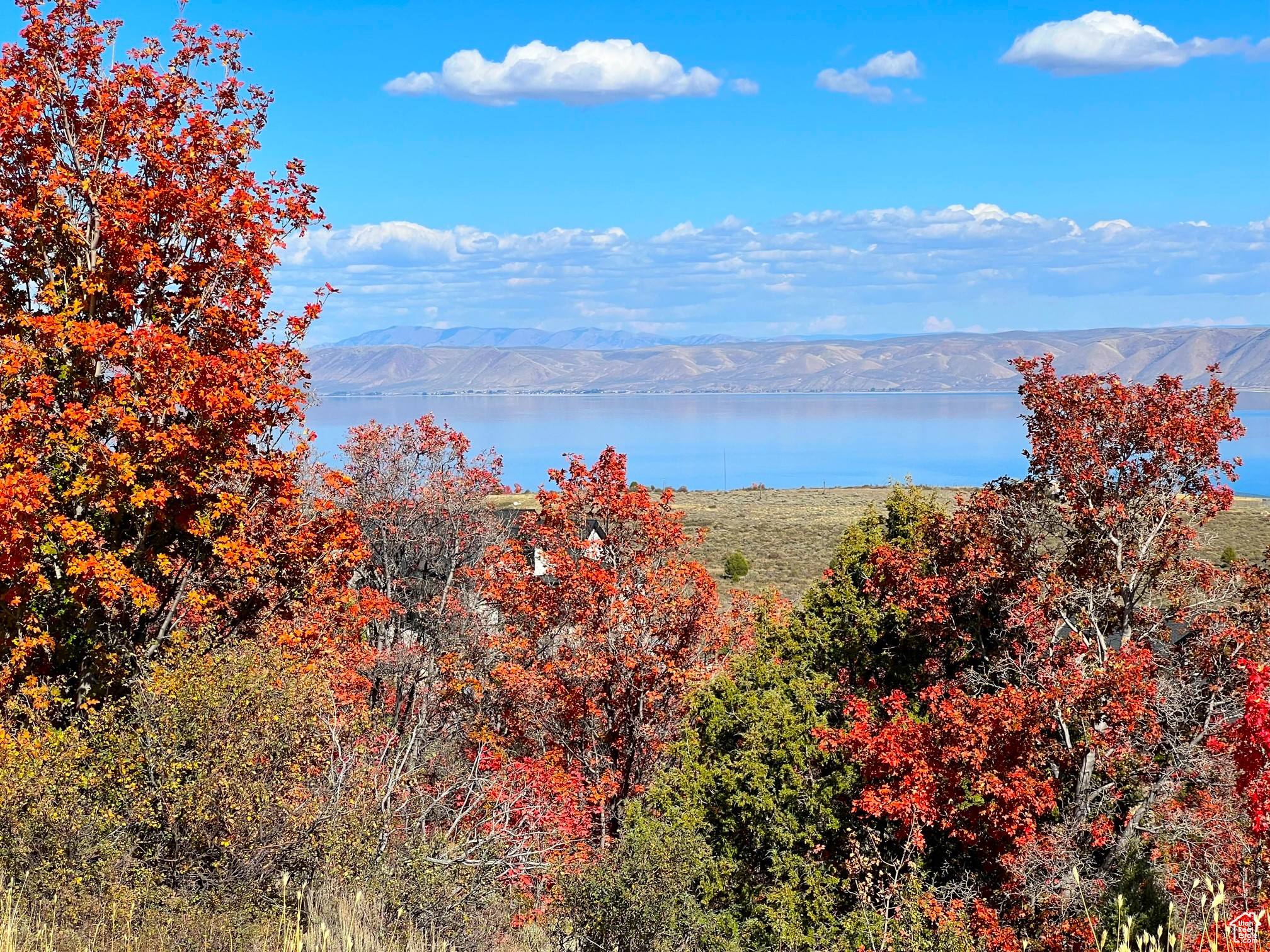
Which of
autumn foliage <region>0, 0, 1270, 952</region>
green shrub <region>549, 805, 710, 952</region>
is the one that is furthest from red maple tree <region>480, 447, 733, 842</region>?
green shrub <region>549, 805, 710, 952</region>

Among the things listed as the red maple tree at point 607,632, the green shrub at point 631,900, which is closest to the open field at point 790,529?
the red maple tree at point 607,632

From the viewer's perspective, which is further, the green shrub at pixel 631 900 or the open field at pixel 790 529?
the open field at pixel 790 529

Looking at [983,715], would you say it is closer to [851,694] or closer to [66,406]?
[851,694]

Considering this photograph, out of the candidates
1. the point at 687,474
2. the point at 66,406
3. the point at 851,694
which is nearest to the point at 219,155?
the point at 66,406

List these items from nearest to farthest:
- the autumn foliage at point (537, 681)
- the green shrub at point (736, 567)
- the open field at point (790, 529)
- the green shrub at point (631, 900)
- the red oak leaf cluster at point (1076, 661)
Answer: the autumn foliage at point (537, 681) → the green shrub at point (631, 900) → the red oak leaf cluster at point (1076, 661) → the green shrub at point (736, 567) → the open field at point (790, 529)

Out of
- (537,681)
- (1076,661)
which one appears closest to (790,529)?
(537,681)

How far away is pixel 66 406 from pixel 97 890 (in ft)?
17.8

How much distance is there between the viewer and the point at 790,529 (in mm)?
73812

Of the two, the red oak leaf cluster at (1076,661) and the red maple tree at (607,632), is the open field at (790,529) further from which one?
the red oak leaf cluster at (1076,661)

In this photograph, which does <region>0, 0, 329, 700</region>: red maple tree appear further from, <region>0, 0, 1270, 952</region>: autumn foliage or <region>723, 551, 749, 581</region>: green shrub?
<region>723, 551, 749, 581</region>: green shrub

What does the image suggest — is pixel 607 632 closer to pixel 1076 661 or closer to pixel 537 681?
pixel 537 681

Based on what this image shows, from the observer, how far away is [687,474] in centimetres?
17038

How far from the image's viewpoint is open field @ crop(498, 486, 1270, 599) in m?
58.1

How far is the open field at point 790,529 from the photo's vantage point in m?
58.1
